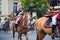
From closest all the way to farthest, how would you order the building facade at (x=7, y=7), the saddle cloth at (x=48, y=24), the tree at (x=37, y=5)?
1. the saddle cloth at (x=48, y=24)
2. the tree at (x=37, y=5)
3. the building facade at (x=7, y=7)

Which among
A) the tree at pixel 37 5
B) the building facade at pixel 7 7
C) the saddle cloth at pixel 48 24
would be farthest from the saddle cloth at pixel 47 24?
the building facade at pixel 7 7

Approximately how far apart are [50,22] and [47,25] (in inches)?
7.3

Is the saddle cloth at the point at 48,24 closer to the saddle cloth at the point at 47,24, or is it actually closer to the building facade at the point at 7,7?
the saddle cloth at the point at 47,24

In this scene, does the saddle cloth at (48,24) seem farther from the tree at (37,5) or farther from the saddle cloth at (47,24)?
the tree at (37,5)

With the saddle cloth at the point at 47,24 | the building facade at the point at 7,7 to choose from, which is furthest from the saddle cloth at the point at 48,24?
the building facade at the point at 7,7

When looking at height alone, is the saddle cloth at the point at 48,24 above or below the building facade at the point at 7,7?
above

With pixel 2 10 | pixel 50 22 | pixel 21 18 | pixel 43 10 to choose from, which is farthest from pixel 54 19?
pixel 2 10

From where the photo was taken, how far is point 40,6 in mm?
43656

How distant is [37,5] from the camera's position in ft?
144

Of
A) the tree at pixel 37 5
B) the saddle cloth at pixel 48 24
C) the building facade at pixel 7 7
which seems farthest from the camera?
the building facade at pixel 7 7

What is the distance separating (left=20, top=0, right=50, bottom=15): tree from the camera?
1693 inches

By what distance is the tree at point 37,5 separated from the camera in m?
43.0

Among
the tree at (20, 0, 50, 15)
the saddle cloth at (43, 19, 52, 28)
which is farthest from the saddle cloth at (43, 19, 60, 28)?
the tree at (20, 0, 50, 15)

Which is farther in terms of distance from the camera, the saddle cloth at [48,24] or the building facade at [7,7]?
the building facade at [7,7]
